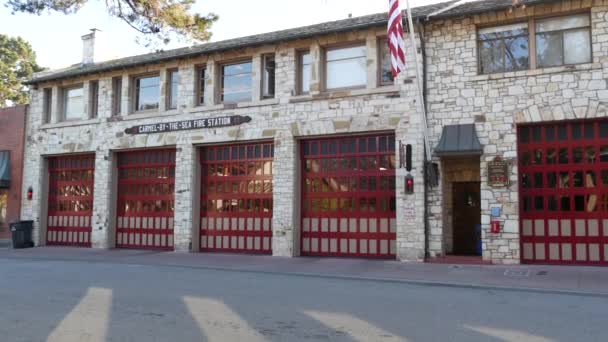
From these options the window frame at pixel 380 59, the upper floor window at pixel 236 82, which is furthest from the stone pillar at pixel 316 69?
the upper floor window at pixel 236 82

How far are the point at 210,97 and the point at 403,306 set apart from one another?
1153cm

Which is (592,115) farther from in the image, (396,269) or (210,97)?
(210,97)

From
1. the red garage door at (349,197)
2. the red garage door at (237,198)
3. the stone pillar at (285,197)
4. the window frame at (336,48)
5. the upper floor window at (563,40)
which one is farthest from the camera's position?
the red garage door at (237,198)

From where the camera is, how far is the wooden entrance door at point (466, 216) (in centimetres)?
1513

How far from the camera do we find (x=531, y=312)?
7.41m

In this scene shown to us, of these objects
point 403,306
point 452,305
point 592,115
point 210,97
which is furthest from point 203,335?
point 210,97

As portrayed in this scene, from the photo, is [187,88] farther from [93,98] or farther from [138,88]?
[93,98]

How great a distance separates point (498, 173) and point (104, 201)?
43.8ft

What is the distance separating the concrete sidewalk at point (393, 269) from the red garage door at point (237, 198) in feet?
2.73

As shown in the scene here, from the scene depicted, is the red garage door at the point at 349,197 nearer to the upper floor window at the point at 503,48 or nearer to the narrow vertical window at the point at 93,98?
the upper floor window at the point at 503,48

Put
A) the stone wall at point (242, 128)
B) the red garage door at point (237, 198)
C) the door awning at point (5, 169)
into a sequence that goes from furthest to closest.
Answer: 1. the door awning at point (5, 169)
2. the red garage door at point (237, 198)
3. the stone wall at point (242, 128)

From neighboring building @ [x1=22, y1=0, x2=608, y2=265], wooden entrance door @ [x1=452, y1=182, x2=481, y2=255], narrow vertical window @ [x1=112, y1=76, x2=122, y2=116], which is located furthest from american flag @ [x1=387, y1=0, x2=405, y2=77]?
narrow vertical window @ [x1=112, y1=76, x2=122, y2=116]

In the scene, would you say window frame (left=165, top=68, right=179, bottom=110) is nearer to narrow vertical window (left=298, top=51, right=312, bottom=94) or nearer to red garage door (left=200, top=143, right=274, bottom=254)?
red garage door (left=200, top=143, right=274, bottom=254)

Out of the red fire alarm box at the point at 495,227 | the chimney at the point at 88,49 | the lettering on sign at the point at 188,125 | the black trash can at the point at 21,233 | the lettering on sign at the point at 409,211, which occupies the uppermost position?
the chimney at the point at 88,49
